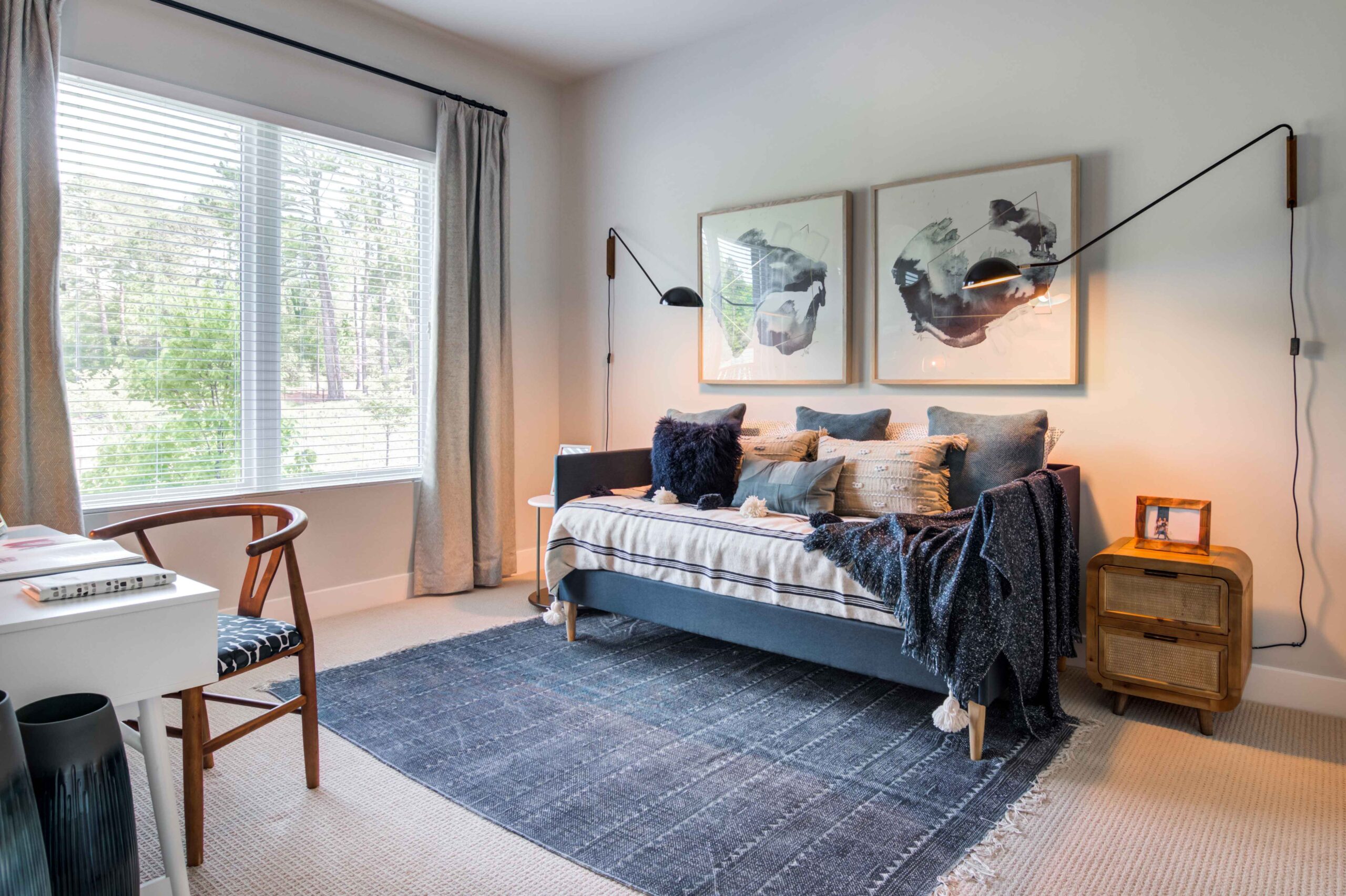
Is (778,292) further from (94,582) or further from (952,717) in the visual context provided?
(94,582)

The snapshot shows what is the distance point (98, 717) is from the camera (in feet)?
4.05

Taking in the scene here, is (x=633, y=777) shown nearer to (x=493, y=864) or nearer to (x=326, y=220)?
(x=493, y=864)

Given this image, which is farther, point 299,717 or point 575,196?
point 575,196

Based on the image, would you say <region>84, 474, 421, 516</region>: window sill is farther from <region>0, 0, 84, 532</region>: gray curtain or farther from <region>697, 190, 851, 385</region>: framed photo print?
<region>697, 190, 851, 385</region>: framed photo print

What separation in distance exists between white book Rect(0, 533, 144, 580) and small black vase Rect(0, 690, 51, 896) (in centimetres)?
58

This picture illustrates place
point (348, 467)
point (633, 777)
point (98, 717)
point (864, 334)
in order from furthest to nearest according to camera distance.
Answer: point (348, 467) → point (864, 334) → point (633, 777) → point (98, 717)

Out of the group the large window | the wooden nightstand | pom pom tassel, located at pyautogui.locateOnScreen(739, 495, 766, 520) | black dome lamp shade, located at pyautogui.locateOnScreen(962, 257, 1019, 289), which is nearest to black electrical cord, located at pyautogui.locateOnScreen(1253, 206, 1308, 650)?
the wooden nightstand

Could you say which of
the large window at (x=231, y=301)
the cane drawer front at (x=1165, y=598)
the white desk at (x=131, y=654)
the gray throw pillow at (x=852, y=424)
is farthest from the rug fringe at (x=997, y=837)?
the large window at (x=231, y=301)

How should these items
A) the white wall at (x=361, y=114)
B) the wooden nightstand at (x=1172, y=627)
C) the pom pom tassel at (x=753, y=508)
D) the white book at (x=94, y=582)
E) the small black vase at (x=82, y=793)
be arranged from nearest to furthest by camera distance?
the small black vase at (x=82, y=793) < the white book at (x=94, y=582) < the wooden nightstand at (x=1172, y=627) < the pom pom tassel at (x=753, y=508) < the white wall at (x=361, y=114)

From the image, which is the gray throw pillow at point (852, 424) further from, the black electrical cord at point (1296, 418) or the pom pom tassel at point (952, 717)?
the black electrical cord at point (1296, 418)

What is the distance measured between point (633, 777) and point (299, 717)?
1.20m

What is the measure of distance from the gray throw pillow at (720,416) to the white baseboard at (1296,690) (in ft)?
7.09

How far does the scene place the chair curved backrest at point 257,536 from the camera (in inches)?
83.0

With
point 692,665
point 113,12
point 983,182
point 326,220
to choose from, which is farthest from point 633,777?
point 113,12
